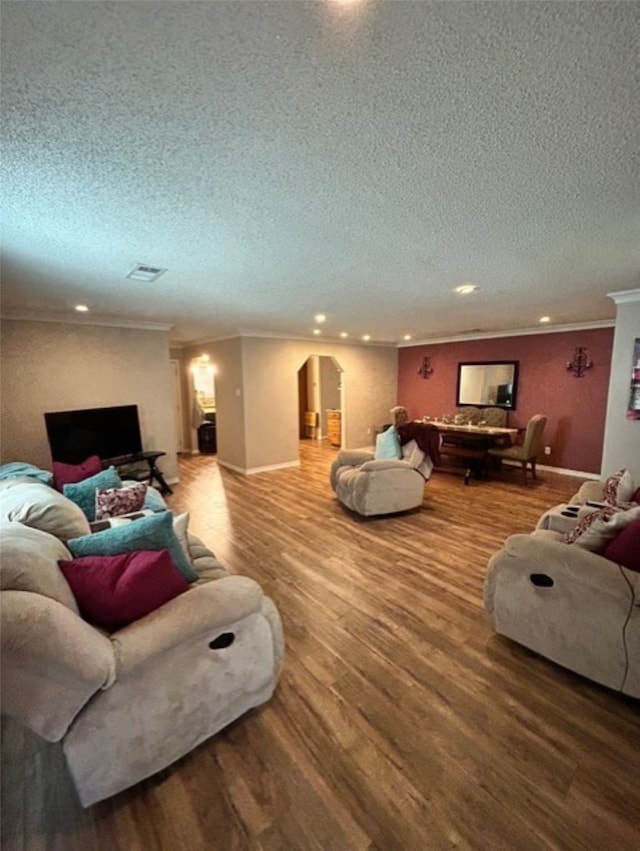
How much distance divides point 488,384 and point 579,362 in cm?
140

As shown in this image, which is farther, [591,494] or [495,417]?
[495,417]

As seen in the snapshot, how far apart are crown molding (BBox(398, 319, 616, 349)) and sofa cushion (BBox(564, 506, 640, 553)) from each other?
4.56m

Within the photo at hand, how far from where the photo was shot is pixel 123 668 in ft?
4.07

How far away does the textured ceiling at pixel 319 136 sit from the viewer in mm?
889

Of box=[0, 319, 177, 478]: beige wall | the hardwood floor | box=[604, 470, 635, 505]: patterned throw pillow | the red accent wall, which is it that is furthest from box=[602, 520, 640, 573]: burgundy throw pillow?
box=[0, 319, 177, 478]: beige wall

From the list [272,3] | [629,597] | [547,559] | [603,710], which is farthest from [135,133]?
[603,710]

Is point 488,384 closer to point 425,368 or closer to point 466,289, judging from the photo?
point 425,368

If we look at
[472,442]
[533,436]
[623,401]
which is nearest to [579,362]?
[533,436]

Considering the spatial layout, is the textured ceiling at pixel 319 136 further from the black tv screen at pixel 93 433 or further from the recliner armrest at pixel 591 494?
the black tv screen at pixel 93 433

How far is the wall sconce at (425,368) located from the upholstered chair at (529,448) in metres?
2.57

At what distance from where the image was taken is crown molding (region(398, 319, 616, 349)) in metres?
5.33

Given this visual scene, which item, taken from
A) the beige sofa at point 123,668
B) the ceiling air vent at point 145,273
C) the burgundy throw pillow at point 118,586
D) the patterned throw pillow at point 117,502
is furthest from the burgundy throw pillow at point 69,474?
the burgundy throw pillow at point 118,586

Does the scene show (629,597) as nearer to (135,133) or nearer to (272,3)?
(272,3)

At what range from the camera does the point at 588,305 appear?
165 inches
